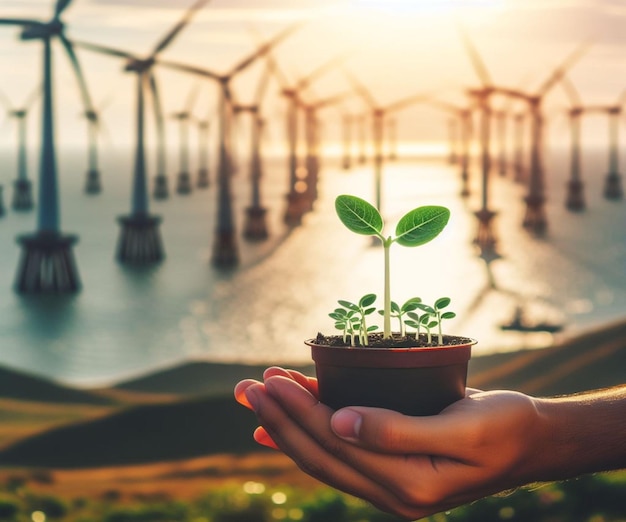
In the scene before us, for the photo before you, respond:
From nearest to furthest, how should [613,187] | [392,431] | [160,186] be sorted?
[392,431] < [613,187] < [160,186]

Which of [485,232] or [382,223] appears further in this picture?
[485,232]

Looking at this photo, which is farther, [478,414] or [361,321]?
[361,321]

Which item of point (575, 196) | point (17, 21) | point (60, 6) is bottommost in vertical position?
point (575, 196)

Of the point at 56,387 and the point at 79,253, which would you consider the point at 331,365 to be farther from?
the point at 79,253

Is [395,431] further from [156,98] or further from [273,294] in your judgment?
[273,294]

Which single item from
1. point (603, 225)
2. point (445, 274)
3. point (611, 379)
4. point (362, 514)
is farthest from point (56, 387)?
point (603, 225)

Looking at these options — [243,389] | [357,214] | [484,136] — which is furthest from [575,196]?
[243,389]

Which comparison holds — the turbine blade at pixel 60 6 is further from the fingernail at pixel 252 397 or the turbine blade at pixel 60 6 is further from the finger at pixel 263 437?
the fingernail at pixel 252 397
